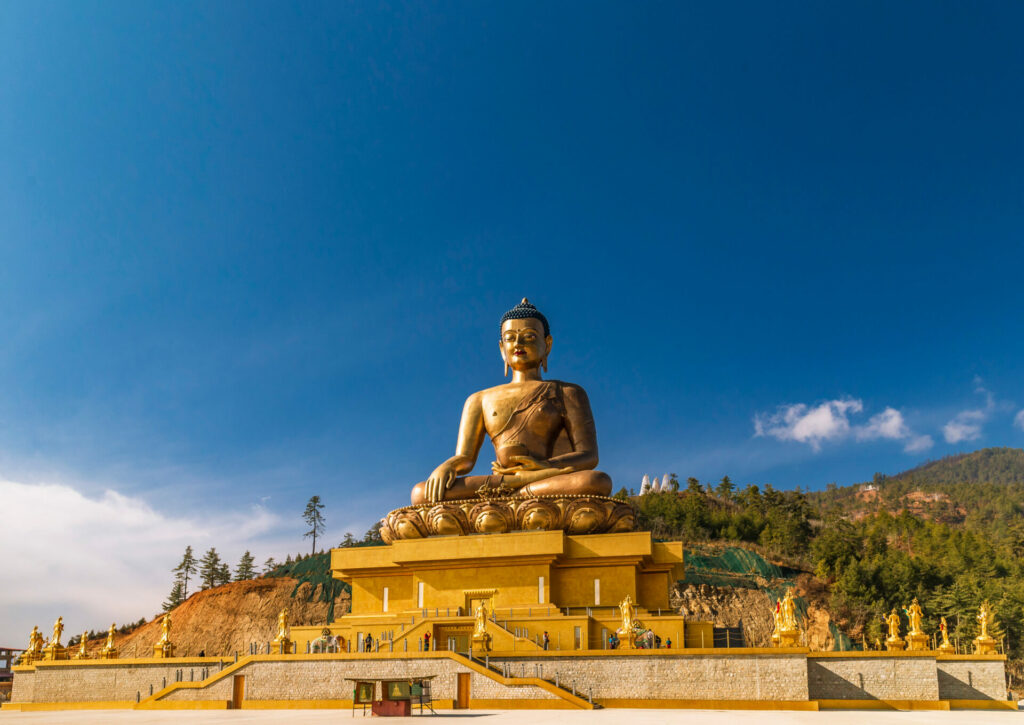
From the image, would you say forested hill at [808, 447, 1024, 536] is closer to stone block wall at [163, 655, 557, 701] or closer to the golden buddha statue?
the golden buddha statue

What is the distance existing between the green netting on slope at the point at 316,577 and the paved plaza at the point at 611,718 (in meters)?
32.2

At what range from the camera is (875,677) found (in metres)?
15.0

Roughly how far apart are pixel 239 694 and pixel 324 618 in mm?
30957

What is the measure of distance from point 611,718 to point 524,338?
12717 millimetres

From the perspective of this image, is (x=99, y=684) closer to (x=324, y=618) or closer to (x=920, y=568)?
(x=324, y=618)

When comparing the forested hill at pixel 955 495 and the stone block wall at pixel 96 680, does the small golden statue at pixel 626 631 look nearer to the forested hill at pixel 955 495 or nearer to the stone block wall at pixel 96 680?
the stone block wall at pixel 96 680

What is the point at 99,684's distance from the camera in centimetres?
1827

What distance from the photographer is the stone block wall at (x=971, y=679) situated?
16469 millimetres

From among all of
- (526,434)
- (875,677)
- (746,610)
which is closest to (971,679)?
(875,677)

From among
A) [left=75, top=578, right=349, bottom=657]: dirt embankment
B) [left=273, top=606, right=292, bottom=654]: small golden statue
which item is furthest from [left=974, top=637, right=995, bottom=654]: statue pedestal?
[left=75, top=578, right=349, bottom=657]: dirt embankment

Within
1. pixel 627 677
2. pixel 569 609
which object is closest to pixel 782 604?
pixel 627 677

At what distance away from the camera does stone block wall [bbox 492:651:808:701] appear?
14398 mm

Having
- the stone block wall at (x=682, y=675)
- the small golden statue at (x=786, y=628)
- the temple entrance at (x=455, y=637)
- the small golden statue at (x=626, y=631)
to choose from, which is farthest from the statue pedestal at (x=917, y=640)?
the temple entrance at (x=455, y=637)

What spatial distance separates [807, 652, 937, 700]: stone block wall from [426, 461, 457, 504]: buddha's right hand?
879 cm
